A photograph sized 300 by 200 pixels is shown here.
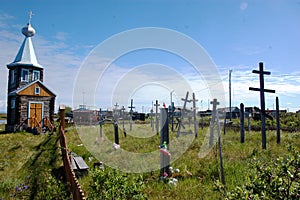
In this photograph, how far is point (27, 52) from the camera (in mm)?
20484

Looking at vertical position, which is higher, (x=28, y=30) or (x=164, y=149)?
(x=28, y=30)

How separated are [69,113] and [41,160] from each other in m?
33.0

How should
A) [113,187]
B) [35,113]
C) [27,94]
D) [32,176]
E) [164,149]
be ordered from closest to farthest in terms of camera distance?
1. [113,187]
2. [32,176]
3. [164,149]
4. [27,94]
5. [35,113]

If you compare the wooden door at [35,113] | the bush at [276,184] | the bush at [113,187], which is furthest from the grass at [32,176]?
the wooden door at [35,113]

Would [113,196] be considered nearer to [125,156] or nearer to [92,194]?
[92,194]

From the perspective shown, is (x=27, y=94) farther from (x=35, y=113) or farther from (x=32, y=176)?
(x=32, y=176)

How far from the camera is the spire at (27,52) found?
1987cm

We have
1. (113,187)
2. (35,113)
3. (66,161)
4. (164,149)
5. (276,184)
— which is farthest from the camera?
(35,113)

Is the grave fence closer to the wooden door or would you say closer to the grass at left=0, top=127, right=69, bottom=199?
the grass at left=0, top=127, right=69, bottom=199

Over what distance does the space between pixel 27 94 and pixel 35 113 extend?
5.54ft

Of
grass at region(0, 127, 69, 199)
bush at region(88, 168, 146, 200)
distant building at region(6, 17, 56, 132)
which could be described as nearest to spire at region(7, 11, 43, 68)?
distant building at region(6, 17, 56, 132)

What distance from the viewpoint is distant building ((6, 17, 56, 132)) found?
1880 centimetres

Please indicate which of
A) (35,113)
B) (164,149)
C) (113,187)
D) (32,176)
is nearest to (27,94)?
(35,113)

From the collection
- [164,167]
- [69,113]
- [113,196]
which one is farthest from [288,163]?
[69,113]
